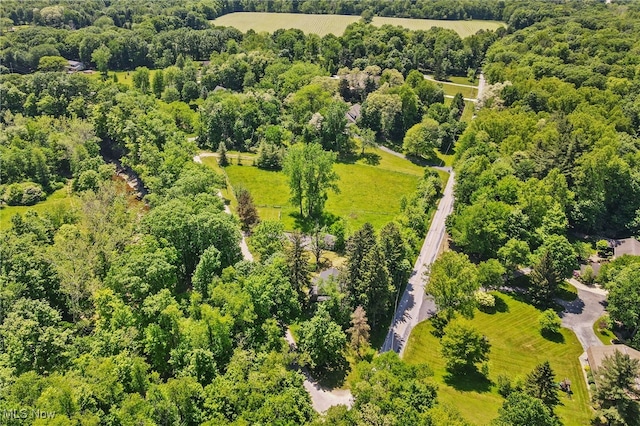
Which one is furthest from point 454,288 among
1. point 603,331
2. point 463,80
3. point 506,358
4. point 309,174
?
point 463,80

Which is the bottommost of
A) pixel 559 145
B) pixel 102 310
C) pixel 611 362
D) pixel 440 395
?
pixel 440 395

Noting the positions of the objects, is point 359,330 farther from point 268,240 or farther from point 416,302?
point 268,240

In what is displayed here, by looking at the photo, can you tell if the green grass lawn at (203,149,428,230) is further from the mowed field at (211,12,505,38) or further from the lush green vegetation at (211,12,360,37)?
the mowed field at (211,12,505,38)

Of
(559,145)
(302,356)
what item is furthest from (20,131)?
(559,145)

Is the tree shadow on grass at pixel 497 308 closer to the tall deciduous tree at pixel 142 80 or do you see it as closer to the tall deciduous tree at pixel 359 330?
the tall deciduous tree at pixel 359 330

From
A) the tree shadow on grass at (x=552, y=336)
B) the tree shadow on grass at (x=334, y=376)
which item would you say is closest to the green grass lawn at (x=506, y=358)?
the tree shadow on grass at (x=552, y=336)

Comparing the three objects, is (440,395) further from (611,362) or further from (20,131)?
(20,131)
